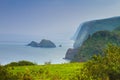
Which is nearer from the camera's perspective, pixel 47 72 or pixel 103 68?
pixel 103 68

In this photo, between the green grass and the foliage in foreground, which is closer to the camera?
the foliage in foreground

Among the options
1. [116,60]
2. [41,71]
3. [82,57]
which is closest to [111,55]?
[116,60]

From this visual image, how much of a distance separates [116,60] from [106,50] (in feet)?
4.22

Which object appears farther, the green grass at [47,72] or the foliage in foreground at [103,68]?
the green grass at [47,72]

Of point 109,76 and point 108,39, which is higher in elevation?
point 108,39

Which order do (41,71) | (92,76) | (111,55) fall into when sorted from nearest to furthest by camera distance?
(92,76) → (111,55) → (41,71)

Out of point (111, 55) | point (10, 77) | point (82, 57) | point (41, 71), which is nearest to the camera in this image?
point (10, 77)

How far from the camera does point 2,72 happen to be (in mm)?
19047

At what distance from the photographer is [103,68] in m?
20.9

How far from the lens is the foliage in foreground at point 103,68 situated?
20609 mm

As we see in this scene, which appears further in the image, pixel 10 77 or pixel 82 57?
pixel 82 57

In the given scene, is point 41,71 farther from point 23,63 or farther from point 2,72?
point 23,63

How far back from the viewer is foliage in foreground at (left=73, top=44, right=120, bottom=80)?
67.6 ft

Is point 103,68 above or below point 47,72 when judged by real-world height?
below
